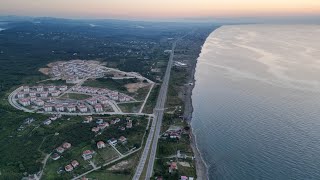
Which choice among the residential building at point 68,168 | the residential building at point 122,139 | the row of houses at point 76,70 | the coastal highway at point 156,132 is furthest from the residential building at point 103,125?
the row of houses at point 76,70

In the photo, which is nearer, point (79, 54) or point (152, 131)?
point (152, 131)

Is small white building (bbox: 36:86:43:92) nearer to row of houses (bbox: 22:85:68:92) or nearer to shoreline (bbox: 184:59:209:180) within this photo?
row of houses (bbox: 22:85:68:92)

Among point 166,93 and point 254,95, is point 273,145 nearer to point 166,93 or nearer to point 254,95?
point 254,95

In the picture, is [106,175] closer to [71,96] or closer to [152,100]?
[152,100]

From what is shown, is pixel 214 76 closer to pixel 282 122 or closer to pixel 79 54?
pixel 282 122

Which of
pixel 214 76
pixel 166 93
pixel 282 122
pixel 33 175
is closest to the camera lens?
pixel 33 175

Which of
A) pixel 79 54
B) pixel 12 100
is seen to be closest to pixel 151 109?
pixel 12 100

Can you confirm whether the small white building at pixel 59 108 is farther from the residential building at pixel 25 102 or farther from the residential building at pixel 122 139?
the residential building at pixel 122 139

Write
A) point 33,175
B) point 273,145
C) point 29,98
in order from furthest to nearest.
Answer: point 29,98 < point 273,145 < point 33,175

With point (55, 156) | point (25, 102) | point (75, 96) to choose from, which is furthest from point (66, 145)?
point (75, 96)
